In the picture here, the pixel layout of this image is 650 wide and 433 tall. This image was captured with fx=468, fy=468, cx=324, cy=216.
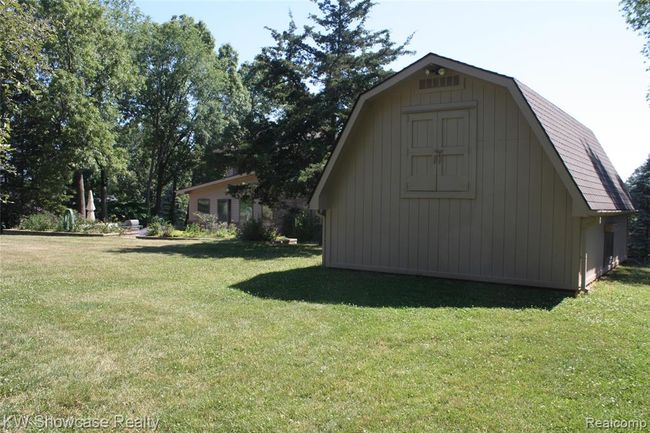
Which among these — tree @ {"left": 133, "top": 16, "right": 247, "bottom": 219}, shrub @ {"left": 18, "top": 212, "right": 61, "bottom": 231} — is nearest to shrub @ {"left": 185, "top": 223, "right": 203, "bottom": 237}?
shrub @ {"left": 18, "top": 212, "right": 61, "bottom": 231}

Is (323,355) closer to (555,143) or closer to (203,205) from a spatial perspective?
(555,143)

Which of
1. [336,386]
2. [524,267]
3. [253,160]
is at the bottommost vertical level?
[336,386]

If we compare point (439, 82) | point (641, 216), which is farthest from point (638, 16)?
point (439, 82)

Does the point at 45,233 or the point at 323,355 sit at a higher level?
the point at 45,233

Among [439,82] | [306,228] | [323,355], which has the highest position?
[439,82]

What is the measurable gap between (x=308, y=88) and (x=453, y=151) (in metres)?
9.30

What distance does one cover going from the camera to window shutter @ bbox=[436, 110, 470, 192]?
930 cm

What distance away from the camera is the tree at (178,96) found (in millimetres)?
33688

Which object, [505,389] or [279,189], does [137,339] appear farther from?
[279,189]

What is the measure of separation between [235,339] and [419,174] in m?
5.81

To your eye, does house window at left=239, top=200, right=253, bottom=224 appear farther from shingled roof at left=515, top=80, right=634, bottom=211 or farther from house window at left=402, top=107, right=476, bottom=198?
shingled roof at left=515, top=80, right=634, bottom=211

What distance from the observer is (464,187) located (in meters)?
9.29

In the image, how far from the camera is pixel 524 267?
28.6 ft

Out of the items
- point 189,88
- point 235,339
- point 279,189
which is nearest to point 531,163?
point 235,339
